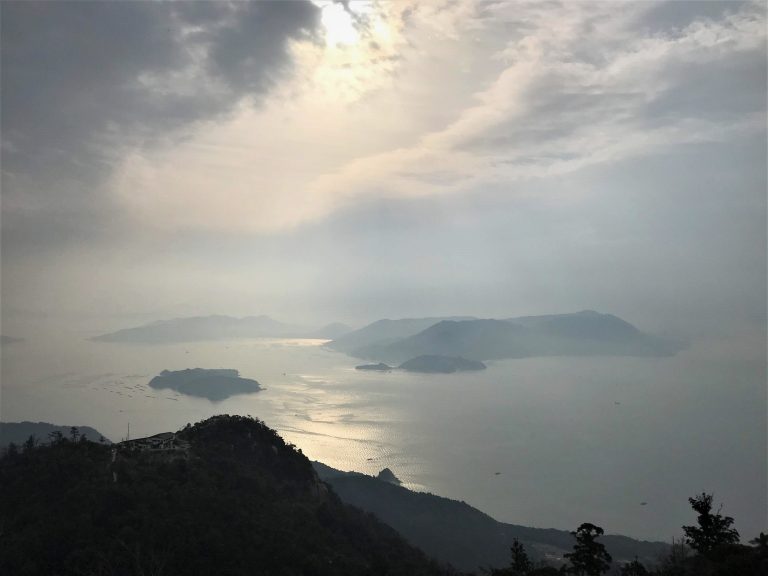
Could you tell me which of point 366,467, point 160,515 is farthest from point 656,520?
point 160,515

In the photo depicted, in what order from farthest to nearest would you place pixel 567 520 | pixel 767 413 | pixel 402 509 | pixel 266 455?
pixel 767 413 → pixel 567 520 → pixel 402 509 → pixel 266 455

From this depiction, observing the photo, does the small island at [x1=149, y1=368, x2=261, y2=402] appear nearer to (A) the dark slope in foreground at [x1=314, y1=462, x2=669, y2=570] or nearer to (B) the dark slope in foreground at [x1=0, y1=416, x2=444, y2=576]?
(A) the dark slope in foreground at [x1=314, y1=462, x2=669, y2=570]

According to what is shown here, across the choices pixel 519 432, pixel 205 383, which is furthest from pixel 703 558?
pixel 205 383

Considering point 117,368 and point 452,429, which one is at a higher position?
point 117,368

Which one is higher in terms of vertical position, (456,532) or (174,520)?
(174,520)

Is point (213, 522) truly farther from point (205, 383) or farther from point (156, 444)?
→ point (205, 383)

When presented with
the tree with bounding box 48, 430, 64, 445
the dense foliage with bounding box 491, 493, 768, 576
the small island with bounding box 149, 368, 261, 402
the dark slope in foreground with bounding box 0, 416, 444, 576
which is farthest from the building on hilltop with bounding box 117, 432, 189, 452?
the small island with bounding box 149, 368, 261, 402

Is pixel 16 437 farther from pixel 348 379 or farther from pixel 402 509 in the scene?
pixel 348 379
